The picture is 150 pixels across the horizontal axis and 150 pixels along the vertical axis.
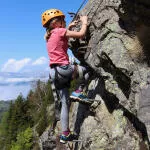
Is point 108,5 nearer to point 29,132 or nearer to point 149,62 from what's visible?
point 149,62

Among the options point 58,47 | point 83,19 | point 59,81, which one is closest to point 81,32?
point 83,19

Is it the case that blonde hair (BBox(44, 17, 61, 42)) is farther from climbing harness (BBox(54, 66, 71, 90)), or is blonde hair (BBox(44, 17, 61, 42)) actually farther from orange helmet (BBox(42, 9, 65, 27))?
climbing harness (BBox(54, 66, 71, 90))

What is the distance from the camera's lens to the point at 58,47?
12.5 m

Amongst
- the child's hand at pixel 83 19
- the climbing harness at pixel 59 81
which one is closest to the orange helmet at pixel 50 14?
the child's hand at pixel 83 19

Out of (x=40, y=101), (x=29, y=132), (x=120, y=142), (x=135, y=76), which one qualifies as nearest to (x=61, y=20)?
(x=135, y=76)

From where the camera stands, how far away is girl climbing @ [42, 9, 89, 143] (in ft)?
40.8

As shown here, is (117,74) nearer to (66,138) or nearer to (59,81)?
(59,81)

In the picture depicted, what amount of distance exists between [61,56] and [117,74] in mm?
2126

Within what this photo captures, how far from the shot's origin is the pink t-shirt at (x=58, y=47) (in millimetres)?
12395

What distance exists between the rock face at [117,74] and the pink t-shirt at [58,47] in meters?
1.22

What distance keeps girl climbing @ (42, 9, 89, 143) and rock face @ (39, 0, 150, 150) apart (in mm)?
788

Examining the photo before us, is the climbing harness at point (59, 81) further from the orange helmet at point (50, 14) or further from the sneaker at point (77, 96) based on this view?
the orange helmet at point (50, 14)

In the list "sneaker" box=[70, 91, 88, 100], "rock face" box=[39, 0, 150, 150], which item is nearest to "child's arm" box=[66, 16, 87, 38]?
"rock face" box=[39, 0, 150, 150]

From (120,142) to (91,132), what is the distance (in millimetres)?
1772
